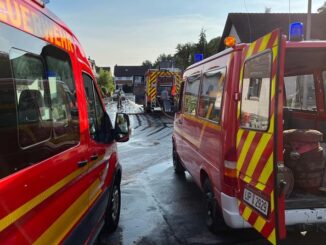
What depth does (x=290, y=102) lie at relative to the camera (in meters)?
6.67

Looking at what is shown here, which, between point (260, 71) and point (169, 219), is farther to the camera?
point (169, 219)

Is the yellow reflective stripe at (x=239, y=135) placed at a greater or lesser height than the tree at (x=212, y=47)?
lesser

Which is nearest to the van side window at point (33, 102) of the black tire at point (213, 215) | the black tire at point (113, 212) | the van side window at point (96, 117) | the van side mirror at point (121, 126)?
the van side window at point (96, 117)

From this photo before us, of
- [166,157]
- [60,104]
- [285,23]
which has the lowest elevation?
[166,157]

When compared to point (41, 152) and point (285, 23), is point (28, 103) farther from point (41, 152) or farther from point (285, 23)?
point (285, 23)

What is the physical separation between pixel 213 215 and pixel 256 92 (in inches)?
74.4

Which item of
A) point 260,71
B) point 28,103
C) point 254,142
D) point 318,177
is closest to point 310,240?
point 318,177

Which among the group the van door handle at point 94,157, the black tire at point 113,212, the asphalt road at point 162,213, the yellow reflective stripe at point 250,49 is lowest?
the asphalt road at point 162,213

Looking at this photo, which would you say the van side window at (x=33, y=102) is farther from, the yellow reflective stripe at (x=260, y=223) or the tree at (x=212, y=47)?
the tree at (x=212, y=47)

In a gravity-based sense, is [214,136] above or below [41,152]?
below

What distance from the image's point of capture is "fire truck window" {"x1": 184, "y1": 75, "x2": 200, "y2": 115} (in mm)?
6020

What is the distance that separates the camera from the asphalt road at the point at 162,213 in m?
4.86

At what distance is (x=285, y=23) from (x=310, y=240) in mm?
29662

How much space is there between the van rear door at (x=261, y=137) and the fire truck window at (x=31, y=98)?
62.4 inches
